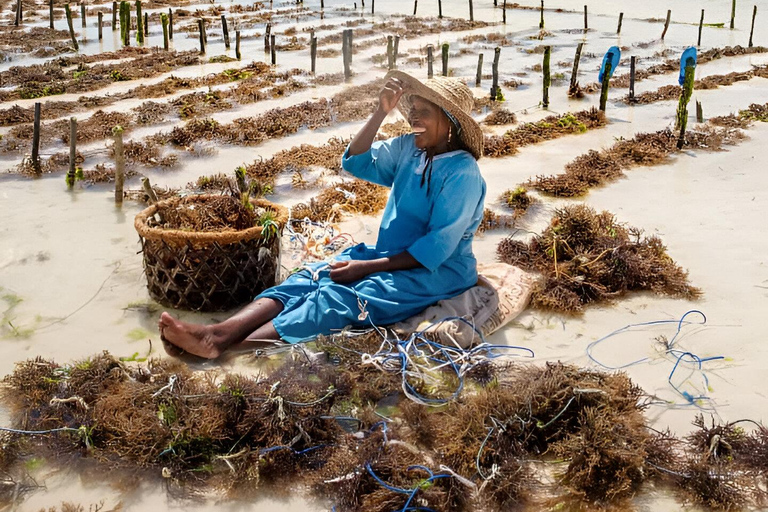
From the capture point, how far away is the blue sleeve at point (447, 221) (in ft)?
11.5

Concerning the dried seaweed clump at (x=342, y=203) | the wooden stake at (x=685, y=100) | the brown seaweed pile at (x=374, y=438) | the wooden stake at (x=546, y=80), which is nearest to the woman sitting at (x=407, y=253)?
the brown seaweed pile at (x=374, y=438)

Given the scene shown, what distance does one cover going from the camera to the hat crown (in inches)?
136

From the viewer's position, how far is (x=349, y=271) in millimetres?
3572

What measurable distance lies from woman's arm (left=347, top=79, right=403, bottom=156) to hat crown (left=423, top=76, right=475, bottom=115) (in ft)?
0.56

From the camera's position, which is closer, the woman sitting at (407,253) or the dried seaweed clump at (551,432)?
the dried seaweed clump at (551,432)

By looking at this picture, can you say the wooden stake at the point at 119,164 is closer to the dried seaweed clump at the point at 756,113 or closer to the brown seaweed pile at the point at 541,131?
the brown seaweed pile at the point at 541,131

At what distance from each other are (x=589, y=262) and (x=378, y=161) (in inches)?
60.9

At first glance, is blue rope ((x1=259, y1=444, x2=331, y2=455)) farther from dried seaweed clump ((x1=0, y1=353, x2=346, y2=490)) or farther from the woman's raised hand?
the woman's raised hand

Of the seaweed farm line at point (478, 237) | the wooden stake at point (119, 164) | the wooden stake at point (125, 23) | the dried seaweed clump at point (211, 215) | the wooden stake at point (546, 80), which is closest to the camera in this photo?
the seaweed farm line at point (478, 237)

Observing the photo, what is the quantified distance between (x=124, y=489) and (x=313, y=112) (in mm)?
7371

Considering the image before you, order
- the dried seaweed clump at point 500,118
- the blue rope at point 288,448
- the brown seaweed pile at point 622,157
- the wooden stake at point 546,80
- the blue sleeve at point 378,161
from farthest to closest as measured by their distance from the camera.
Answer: the wooden stake at point 546,80
the dried seaweed clump at point 500,118
the brown seaweed pile at point 622,157
the blue sleeve at point 378,161
the blue rope at point 288,448

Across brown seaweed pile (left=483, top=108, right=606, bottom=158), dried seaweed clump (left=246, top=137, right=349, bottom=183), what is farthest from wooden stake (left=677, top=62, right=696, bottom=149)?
dried seaweed clump (left=246, top=137, right=349, bottom=183)

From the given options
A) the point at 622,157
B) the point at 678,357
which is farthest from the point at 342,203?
the point at 622,157

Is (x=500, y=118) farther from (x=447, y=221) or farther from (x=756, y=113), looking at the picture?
(x=447, y=221)
